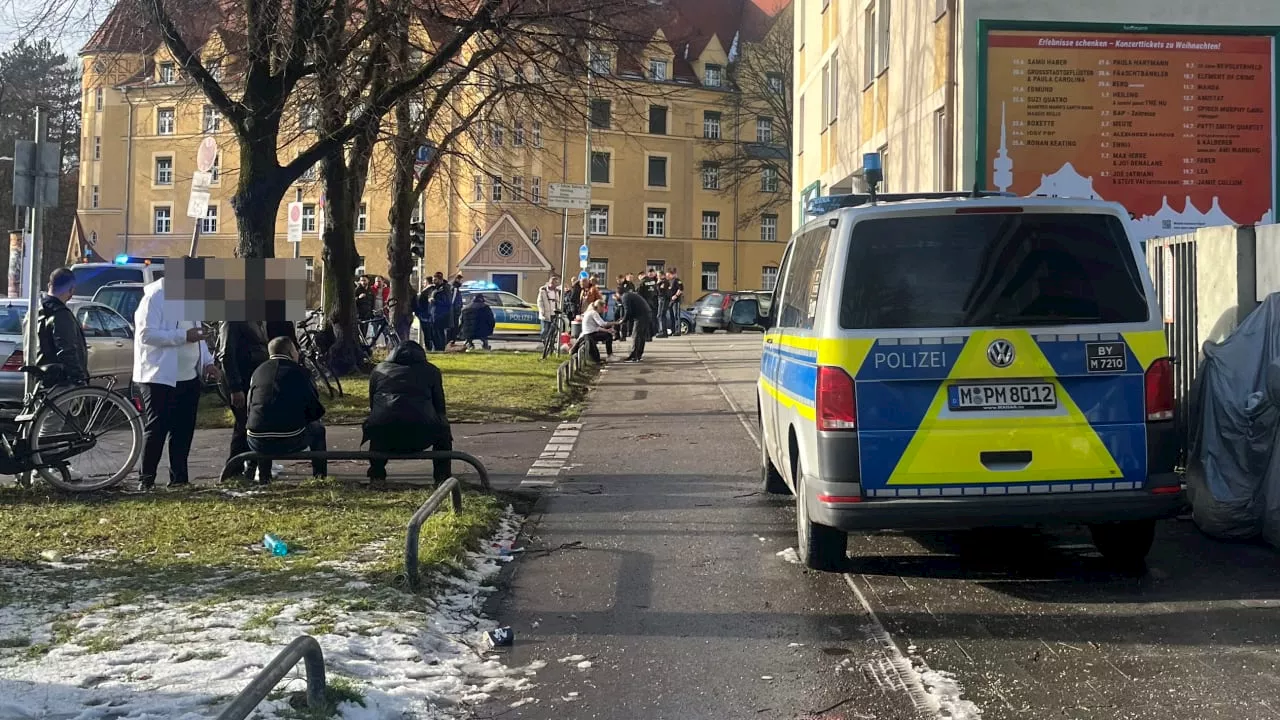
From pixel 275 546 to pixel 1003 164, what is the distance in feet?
41.5

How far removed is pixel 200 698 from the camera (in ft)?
15.4

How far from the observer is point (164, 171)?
71.5 metres

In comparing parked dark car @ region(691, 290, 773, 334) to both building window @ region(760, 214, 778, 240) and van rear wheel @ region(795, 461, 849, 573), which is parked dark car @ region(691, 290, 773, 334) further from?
van rear wheel @ region(795, 461, 849, 573)

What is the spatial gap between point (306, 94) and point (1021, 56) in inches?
369

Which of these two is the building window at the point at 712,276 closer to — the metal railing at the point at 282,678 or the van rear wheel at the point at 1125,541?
the van rear wheel at the point at 1125,541

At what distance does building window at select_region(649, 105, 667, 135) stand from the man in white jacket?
2454 inches

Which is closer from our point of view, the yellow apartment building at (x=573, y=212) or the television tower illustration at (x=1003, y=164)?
the television tower illustration at (x=1003, y=164)

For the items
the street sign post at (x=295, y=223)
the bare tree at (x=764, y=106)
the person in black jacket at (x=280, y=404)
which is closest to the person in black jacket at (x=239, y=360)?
the person in black jacket at (x=280, y=404)

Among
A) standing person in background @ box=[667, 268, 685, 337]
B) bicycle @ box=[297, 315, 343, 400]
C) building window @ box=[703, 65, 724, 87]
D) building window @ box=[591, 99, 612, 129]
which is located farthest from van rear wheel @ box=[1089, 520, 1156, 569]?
building window @ box=[703, 65, 724, 87]

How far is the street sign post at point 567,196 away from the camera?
3098 centimetres

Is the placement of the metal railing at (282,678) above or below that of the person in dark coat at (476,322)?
below

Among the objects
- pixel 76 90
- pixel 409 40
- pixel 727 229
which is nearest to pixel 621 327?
pixel 409 40

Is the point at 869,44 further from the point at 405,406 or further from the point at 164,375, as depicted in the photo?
the point at 164,375

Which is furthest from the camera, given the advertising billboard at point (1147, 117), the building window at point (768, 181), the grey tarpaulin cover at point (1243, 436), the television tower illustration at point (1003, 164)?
the building window at point (768, 181)
